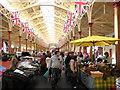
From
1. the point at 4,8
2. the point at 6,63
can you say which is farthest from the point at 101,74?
the point at 4,8

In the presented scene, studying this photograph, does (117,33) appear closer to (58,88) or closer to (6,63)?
(58,88)

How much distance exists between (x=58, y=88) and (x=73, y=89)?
28.5 inches

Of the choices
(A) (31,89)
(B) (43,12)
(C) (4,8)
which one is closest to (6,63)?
(A) (31,89)

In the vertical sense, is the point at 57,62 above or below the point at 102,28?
below

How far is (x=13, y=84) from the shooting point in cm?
616

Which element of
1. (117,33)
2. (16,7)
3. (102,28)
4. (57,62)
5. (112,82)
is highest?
(16,7)

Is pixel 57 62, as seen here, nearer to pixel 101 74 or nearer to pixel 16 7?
pixel 101 74

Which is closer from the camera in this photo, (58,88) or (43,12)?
(58,88)

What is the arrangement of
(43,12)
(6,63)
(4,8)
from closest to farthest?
(6,63) < (4,8) < (43,12)

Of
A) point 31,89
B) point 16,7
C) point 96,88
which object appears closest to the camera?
point 96,88

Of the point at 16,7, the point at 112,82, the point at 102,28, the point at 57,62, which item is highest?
the point at 16,7

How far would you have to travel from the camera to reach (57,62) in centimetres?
709

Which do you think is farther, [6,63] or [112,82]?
[6,63]

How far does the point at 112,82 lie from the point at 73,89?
1760mm
